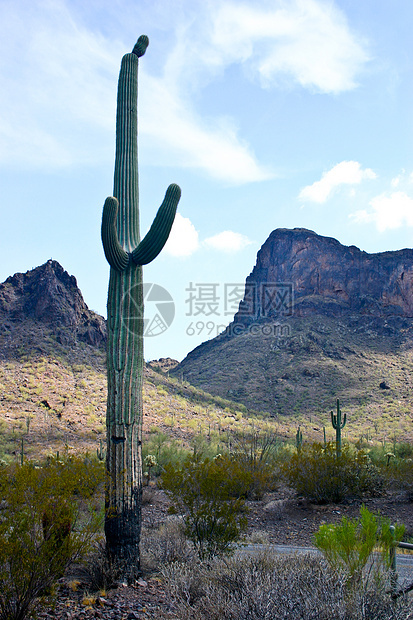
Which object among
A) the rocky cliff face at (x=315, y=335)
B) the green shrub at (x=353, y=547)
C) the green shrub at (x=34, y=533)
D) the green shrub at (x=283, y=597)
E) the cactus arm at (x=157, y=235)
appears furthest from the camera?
the rocky cliff face at (x=315, y=335)

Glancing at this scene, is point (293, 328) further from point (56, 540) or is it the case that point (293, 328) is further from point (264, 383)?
point (56, 540)

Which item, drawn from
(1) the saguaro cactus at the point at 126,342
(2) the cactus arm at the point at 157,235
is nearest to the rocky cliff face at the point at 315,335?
(1) the saguaro cactus at the point at 126,342

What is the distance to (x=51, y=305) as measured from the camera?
4116 centimetres

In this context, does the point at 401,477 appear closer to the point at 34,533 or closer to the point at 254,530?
the point at 254,530

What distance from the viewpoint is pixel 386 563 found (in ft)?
16.6

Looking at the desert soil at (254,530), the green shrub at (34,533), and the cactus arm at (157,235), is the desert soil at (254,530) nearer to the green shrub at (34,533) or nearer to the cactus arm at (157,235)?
the green shrub at (34,533)

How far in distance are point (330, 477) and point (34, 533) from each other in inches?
404

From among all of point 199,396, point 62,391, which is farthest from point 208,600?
point 199,396

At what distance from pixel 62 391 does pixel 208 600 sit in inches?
1159

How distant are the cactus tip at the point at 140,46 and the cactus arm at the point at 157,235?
4.04 meters

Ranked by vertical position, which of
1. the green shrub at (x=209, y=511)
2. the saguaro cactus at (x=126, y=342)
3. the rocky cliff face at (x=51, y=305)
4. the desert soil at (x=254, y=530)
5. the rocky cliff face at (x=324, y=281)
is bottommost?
the desert soil at (x=254, y=530)

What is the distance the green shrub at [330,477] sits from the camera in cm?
1390

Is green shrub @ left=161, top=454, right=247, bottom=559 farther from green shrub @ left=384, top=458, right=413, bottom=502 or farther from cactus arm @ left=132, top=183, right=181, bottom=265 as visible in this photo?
green shrub @ left=384, top=458, right=413, bottom=502

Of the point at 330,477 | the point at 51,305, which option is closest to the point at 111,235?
the point at 330,477
